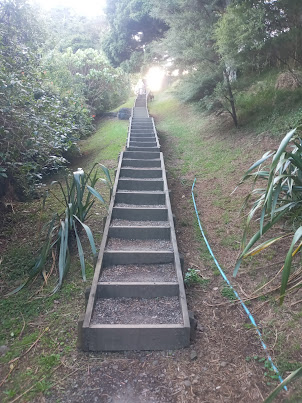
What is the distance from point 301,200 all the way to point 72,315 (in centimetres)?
250

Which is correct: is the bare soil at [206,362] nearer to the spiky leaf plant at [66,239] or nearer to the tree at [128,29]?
the spiky leaf plant at [66,239]

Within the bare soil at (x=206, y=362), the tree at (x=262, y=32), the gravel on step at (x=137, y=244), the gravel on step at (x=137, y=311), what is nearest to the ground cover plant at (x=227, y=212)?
the bare soil at (x=206, y=362)

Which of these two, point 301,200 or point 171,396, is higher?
point 301,200

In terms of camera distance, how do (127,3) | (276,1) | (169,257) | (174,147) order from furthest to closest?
1. (127,3)
2. (174,147)
3. (276,1)
4. (169,257)

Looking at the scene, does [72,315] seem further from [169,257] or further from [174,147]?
[174,147]

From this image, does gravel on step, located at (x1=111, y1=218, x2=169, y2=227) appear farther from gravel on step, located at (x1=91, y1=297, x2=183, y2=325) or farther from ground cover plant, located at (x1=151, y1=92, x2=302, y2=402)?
gravel on step, located at (x1=91, y1=297, x2=183, y2=325)

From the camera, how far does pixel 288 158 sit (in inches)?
111

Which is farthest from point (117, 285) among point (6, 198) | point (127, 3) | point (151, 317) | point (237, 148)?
point (127, 3)

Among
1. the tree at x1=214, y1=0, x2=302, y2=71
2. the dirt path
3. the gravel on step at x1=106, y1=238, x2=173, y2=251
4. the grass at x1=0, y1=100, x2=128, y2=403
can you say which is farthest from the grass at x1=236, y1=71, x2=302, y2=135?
the dirt path

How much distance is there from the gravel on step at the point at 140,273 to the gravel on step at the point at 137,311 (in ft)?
0.82

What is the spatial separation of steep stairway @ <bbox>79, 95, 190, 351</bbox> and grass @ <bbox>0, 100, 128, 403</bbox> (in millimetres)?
250

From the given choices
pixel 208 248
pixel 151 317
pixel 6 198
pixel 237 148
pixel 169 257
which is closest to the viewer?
pixel 151 317

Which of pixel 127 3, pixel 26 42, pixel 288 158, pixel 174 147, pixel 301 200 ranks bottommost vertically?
pixel 174 147

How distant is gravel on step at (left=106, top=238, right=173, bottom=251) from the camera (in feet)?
11.8
